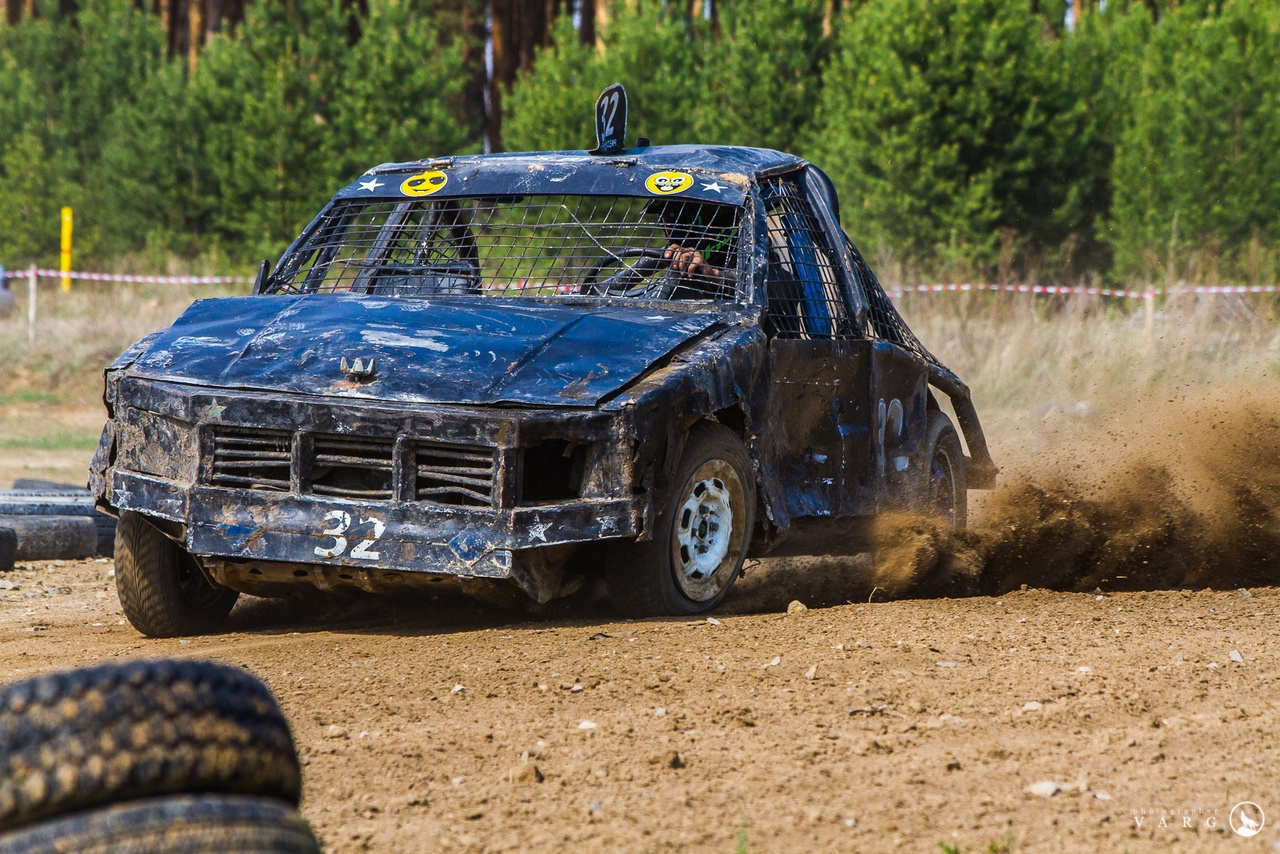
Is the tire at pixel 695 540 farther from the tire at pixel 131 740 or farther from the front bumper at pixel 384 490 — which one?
the tire at pixel 131 740

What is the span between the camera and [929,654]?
4648mm

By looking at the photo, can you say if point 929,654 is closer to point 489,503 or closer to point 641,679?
point 641,679

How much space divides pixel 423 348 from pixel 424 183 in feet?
5.69

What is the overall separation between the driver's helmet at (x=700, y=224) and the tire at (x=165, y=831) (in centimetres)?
412

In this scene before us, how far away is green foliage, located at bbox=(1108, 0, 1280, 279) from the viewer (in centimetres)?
2411

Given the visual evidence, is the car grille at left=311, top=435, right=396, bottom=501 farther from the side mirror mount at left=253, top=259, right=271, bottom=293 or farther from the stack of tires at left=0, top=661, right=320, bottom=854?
the stack of tires at left=0, top=661, right=320, bottom=854

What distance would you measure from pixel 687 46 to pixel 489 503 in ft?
87.9

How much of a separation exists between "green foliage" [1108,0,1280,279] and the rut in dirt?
17.3 meters

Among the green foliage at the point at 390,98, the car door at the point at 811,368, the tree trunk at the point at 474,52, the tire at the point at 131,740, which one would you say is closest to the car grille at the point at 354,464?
the car door at the point at 811,368

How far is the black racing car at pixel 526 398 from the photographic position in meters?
4.77

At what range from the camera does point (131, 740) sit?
2.17 m

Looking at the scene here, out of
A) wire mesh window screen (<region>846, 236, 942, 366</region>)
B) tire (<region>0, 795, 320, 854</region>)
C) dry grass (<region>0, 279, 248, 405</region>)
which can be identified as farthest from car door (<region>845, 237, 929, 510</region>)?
dry grass (<region>0, 279, 248, 405</region>)

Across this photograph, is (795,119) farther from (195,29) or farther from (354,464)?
(354,464)

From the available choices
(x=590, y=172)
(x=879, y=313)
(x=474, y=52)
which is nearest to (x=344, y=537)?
(x=590, y=172)
